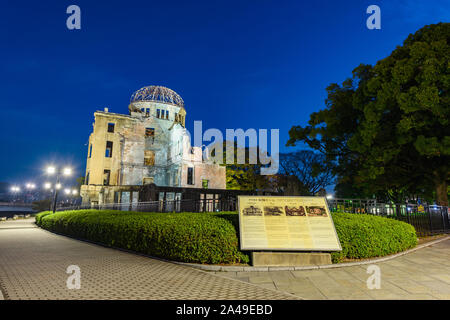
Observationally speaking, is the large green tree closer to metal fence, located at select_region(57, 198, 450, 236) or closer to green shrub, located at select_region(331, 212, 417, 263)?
metal fence, located at select_region(57, 198, 450, 236)

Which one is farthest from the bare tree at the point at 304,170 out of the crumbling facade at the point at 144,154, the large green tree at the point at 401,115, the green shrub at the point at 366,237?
the green shrub at the point at 366,237

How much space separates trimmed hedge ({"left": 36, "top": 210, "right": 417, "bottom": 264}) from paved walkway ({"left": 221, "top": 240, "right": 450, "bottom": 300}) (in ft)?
1.83

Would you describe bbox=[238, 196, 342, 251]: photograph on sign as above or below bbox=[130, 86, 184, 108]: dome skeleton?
below

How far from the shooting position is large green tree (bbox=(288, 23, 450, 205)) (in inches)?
522

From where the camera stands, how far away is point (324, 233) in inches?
276

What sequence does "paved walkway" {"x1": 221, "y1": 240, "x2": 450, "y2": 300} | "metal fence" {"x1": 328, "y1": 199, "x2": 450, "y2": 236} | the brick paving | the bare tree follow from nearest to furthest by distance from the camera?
the brick paving, "paved walkway" {"x1": 221, "y1": 240, "x2": 450, "y2": 300}, "metal fence" {"x1": 328, "y1": 199, "x2": 450, "y2": 236}, the bare tree

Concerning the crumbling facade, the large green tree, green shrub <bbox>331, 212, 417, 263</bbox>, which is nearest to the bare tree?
the crumbling facade

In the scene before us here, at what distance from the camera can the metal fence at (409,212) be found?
422 inches

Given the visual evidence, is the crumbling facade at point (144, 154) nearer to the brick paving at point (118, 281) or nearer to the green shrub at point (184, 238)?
the green shrub at point (184, 238)

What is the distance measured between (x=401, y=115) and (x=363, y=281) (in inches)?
515

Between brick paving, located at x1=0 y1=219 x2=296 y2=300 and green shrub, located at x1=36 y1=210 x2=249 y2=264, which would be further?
green shrub, located at x1=36 y1=210 x2=249 y2=264
